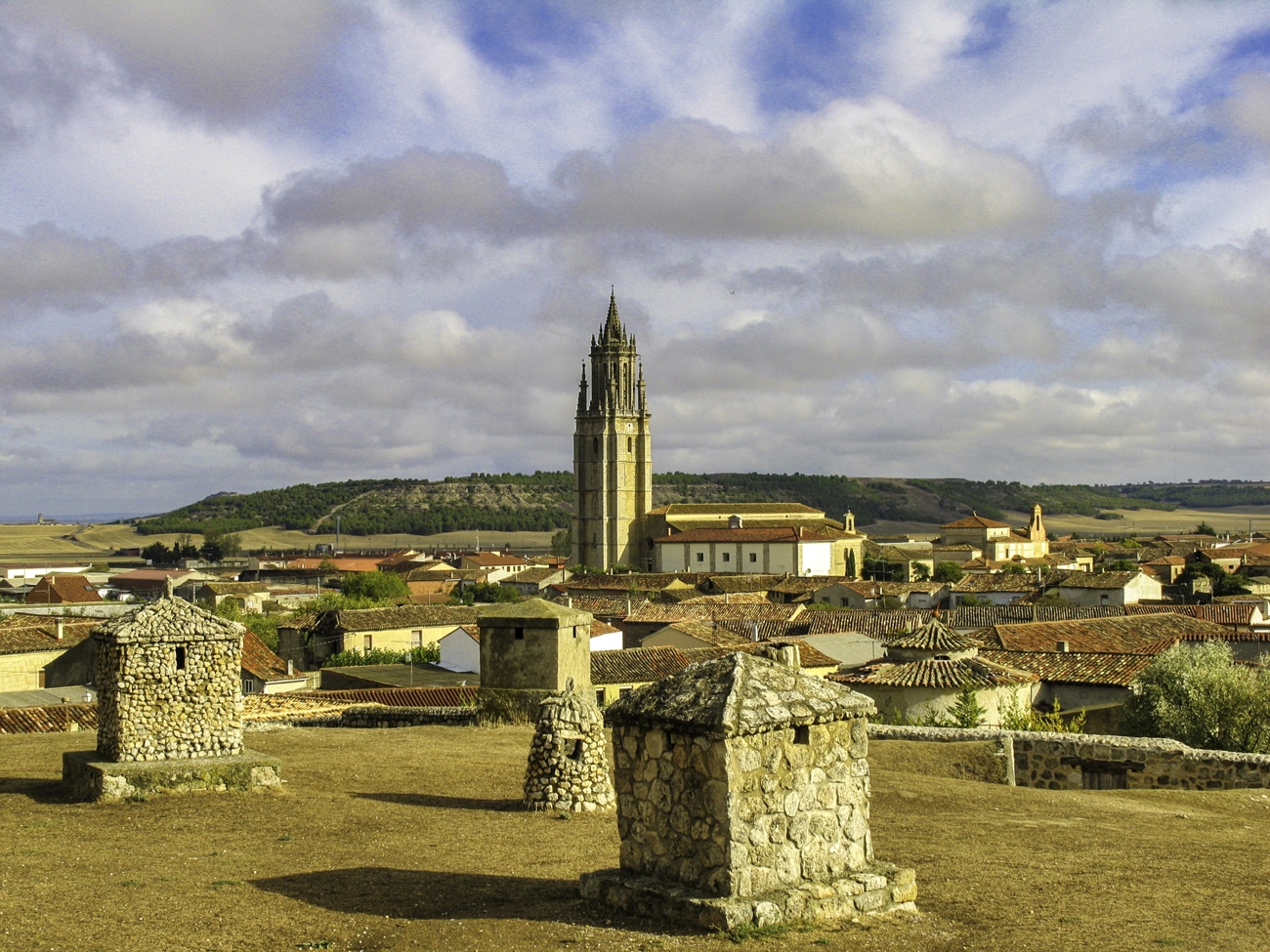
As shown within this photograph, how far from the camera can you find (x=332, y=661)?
4494 centimetres

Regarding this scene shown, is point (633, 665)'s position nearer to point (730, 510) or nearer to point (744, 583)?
point (744, 583)

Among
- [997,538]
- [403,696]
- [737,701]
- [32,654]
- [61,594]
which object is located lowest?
[403,696]

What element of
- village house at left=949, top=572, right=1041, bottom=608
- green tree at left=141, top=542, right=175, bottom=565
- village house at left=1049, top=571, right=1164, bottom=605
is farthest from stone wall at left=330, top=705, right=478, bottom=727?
green tree at left=141, top=542, right=175, bottom=565

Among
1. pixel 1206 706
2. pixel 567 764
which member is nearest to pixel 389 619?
pixel 1206 706

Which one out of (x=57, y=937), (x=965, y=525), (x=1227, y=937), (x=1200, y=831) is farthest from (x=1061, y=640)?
(x=965, y=525)

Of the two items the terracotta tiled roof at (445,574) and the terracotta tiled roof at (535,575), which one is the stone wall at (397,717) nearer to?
the terracotta tiled roof at (445,574)

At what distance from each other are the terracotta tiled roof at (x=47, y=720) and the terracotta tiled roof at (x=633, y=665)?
1326 centimetres

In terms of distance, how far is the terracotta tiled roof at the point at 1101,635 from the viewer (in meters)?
33.9

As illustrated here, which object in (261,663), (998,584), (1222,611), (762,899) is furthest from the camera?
(998,584)

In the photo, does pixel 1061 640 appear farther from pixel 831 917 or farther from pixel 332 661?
pixel 831 917

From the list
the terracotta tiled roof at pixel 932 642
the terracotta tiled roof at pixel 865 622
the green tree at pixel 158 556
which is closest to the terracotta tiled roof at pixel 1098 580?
the terracotta tiled roof at pixel 865 622

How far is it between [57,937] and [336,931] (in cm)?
158

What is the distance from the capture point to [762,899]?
7656mm

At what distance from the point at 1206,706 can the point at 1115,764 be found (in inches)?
230
